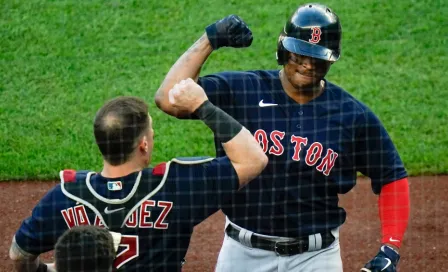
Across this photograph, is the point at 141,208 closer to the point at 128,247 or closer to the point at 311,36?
the point at 128,247

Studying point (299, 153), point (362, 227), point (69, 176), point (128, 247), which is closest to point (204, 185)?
point (128, 247)

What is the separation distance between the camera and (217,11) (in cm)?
1038

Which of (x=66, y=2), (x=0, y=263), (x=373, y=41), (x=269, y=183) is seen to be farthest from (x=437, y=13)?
(x=269, y=183)

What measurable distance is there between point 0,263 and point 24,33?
4.11m

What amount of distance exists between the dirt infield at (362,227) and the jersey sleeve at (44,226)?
290cm

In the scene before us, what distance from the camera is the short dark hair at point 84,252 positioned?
280 cm

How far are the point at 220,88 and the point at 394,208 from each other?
0.91 m

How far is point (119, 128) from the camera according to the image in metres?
3.29

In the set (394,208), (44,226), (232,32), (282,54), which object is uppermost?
(232,32)

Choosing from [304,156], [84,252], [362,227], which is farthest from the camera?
[362,227]

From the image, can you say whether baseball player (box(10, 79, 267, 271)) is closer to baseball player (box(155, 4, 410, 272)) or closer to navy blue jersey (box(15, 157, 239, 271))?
navy blue jersey (box(15, 157, 239, 271))

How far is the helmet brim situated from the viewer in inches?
160

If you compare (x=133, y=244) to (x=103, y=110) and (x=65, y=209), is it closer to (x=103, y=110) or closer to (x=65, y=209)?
(x=65, y=209)

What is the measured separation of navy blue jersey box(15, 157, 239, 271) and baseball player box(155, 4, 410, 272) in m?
0.69
